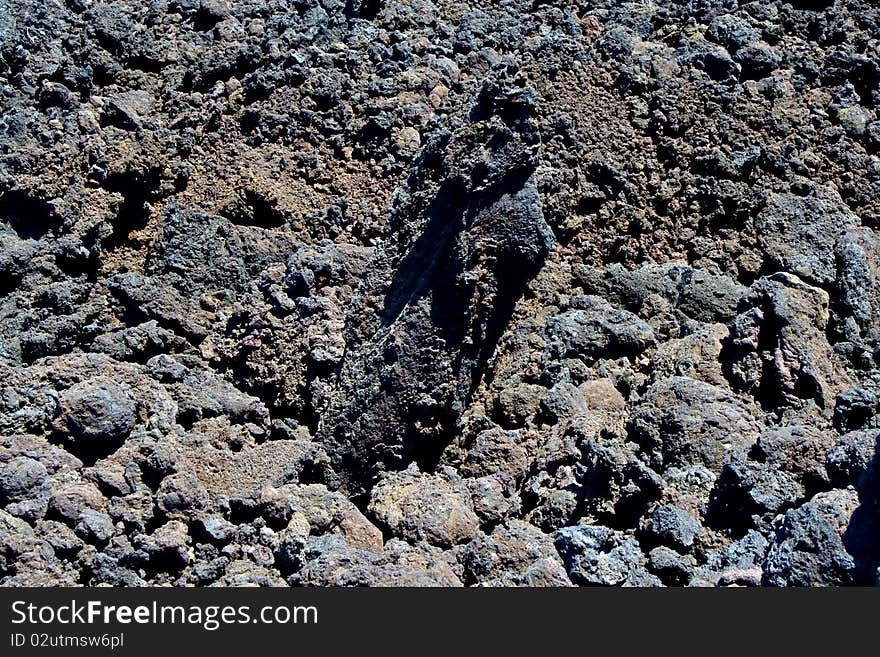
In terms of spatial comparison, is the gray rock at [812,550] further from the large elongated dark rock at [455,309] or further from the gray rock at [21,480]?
the gray rock at [21,480]

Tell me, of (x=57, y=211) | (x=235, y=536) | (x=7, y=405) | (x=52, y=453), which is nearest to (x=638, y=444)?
(x=235, y=536)

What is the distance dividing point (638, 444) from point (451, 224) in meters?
0.95

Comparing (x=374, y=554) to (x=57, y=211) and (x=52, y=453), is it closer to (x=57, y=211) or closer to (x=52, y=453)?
(x=52, y=453)

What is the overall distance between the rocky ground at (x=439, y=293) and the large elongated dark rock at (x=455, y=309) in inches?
0.4

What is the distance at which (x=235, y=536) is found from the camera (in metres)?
2.85

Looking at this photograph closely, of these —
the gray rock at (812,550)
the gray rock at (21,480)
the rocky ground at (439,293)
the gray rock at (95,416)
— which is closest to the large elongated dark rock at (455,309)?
the rocky ground at (439,293)

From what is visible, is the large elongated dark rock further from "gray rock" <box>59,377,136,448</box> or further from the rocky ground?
"gray rock" <box>59,377,136,448</box>

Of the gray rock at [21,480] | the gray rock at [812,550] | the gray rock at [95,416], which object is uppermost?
the gray rock at [812,550]

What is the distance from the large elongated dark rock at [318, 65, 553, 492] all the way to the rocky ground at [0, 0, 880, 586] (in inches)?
0.4

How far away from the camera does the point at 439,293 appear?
3.33 metres

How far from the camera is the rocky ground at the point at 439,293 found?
2.79 meters

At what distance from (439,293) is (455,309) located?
7 cm

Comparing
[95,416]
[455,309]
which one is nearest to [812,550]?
[455,309]

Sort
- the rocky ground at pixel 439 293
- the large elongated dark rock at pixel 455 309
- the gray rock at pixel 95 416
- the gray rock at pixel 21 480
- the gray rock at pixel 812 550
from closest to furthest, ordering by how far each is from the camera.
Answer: the gray rock at pixel 812 550, the rocky ground at pixel 439 293, the gray rock at pixel 21 480, the gray rock at pixel 95 416, the large elongated dark rock at pixel 455 309
